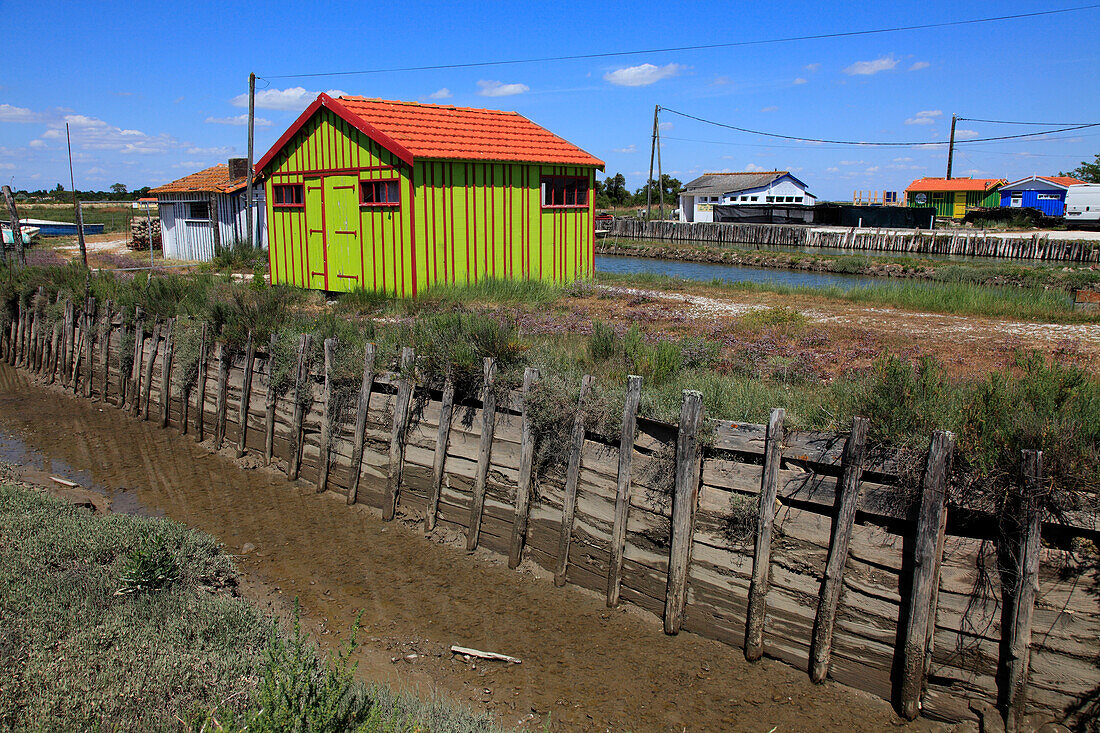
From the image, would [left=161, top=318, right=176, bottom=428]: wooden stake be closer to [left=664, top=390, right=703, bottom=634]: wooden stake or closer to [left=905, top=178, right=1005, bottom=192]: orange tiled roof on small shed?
[left=664, top=390, right=703, bottom=634]: wooden stake

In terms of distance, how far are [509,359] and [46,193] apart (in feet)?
474

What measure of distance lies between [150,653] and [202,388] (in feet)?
24.8

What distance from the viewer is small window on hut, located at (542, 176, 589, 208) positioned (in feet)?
66.0

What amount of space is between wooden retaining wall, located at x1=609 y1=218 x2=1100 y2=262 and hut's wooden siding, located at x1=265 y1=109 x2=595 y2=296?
29124 millimetres

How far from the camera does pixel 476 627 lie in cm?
705

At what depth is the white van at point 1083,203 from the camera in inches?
2142

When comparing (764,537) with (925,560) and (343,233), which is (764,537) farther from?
(343,233)

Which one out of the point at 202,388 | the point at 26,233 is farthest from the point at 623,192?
the point at 202,388

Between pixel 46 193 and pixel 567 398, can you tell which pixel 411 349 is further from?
pixel 46 193

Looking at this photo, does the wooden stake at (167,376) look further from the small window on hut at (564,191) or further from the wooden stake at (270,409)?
the small window on hut at (564,191)

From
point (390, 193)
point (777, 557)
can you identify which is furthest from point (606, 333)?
point (390, 193)

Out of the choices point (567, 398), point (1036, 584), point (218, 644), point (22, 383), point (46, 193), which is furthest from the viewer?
point (46, 193)

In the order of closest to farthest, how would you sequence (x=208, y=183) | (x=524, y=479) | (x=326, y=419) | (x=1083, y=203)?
(x=524, y=479)
(x=326, y=419)
(x=208, y=183)
(x=1083, y=203)

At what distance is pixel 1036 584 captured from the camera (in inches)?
202
